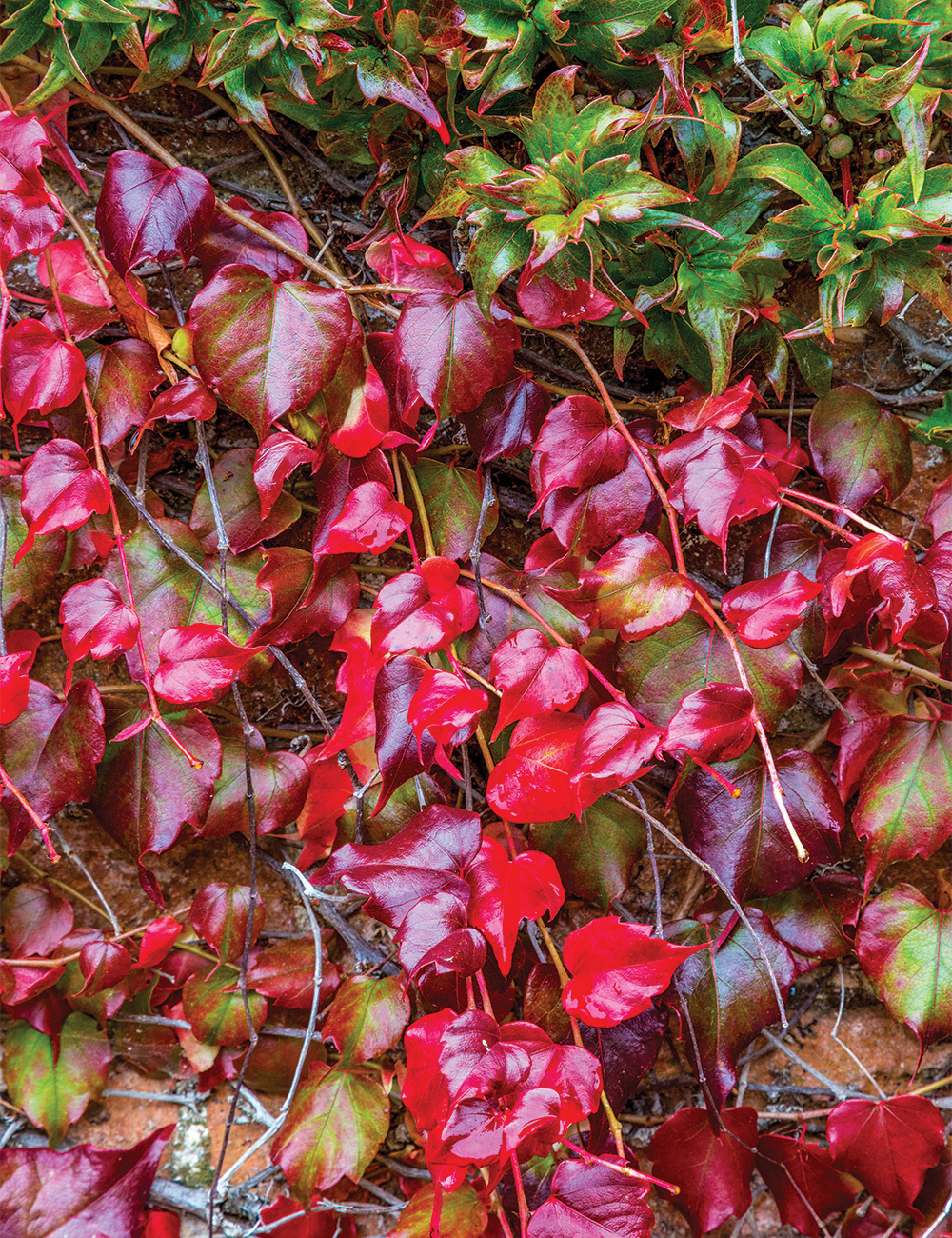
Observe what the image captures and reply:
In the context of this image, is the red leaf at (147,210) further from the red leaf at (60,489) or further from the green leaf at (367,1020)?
the green leaf at (367,1020)

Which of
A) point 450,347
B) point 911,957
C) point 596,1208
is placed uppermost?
point 450,347

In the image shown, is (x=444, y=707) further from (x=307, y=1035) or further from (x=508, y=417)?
(x=307, y=1035)

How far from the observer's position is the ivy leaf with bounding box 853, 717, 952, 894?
0.79 meters

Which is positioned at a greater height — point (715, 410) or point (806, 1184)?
point (715, 410)

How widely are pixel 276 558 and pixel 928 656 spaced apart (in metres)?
0.70

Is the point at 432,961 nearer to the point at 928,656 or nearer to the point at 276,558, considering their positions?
the point at 276,558

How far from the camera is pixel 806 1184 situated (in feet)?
3.06

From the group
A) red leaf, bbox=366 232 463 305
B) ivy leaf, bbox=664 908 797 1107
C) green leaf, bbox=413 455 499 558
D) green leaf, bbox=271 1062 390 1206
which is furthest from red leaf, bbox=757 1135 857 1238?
red leaf, bbox=366 232 463 305

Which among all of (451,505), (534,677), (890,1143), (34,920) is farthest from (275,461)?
(890,1143)

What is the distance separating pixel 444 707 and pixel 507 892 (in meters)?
0.18

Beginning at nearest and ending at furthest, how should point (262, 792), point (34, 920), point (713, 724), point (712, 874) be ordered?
1. point (713, 724)
2. point (712, 874)
3. point (262, 792)
4. point (34, 920)

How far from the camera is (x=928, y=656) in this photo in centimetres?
86

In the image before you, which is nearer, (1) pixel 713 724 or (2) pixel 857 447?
(1) pixel 713 724

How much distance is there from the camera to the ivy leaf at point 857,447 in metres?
0.87
